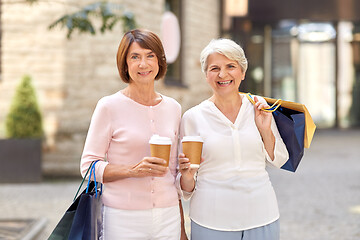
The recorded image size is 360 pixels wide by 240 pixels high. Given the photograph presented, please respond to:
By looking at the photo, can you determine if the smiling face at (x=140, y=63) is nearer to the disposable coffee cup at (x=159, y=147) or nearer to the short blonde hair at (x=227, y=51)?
the short blonde hair at (x=227, y=51)

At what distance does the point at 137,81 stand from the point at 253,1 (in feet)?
44.2

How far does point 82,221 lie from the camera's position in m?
2.06

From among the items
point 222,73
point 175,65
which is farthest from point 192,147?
point 175,65

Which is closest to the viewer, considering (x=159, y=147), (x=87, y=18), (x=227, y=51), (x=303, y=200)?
(x=159, y=147)

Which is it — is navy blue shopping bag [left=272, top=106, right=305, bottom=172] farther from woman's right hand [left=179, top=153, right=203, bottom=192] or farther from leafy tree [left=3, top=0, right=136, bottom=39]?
leafy tree [left=3, top=0, right=136, bottom=39]

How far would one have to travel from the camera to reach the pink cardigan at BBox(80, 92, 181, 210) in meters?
2.17

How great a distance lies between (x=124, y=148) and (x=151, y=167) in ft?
0.72

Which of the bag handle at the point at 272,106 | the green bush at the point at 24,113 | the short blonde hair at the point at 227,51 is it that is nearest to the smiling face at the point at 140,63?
the short blonde hair at the point at 227,51

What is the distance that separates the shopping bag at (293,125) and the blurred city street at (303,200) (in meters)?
2.63

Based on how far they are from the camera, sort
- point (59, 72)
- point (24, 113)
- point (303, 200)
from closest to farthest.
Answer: point (303, 200) → point (24, 113) → point (59, 72)

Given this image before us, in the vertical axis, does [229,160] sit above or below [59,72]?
below

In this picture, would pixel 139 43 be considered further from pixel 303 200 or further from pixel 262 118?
pixel 303 200

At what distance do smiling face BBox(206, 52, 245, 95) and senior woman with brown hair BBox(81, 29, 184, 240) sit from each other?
9.5 inches

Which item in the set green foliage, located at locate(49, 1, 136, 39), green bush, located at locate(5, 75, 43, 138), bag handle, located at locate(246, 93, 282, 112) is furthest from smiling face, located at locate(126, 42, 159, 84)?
green bush, located at locate(5, 75, 43, 138)
